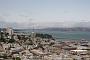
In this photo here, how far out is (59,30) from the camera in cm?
3466

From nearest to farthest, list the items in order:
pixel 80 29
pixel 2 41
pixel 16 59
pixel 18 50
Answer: pixel 16 59
pixel 18 50
pixel 2 41
pixel 80 29

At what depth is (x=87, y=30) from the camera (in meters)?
30.9

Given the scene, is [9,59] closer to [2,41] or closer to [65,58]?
[65,58]

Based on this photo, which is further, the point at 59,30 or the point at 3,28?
the point at 59,30

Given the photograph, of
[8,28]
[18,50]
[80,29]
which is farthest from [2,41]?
[80,29]

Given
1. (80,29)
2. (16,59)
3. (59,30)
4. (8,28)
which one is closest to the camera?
(16,59)

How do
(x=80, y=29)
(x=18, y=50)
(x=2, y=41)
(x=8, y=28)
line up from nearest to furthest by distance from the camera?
(x=18, y=50) < (x=2, y=41) < (x=8, y=28) < (x=80, y=29)

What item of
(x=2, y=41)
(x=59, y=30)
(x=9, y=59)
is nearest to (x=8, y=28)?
(x=2, y=41)

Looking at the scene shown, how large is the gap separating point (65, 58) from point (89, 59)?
2.01ft

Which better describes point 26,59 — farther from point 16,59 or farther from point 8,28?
point 8,28

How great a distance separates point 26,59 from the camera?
7430 millimetres

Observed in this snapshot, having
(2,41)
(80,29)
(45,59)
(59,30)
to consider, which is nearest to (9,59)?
(45,59)

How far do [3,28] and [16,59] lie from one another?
10.4m

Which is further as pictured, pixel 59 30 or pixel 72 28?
pixel 59 30
